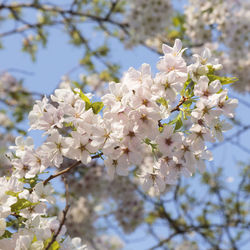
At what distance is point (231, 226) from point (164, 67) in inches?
184

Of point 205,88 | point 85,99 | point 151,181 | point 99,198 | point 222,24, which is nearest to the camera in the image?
point 205,88

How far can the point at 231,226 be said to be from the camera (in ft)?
17.5

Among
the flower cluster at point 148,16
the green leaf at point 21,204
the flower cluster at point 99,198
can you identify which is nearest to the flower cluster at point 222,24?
the flower cluster at point 148,16

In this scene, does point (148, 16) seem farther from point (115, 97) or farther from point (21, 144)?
point (115, 97)

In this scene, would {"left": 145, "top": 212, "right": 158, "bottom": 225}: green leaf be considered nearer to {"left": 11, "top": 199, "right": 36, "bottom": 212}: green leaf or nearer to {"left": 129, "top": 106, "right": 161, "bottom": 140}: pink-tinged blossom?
{"left": 11, "top": 199, "right": 36, "bottom": 212}: green leaf

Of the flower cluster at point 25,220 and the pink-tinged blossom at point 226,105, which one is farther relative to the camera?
the pink-tinged blossom at point 226,105

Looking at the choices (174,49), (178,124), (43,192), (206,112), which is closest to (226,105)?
(206,112)

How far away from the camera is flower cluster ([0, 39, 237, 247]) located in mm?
1322

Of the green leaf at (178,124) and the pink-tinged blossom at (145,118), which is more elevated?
the green leaf at (178,124)

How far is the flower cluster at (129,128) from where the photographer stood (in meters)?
1.32

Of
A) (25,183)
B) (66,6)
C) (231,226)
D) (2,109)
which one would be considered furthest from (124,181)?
(25,183)

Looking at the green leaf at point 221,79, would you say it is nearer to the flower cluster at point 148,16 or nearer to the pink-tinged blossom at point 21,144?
the pink-tinged blossom at point 21,144

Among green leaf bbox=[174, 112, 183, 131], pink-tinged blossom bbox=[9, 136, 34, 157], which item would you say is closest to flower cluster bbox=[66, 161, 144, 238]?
pink-tinged blossom bbox=[9, 136, 34, 157]

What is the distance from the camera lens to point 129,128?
51.8 inches
